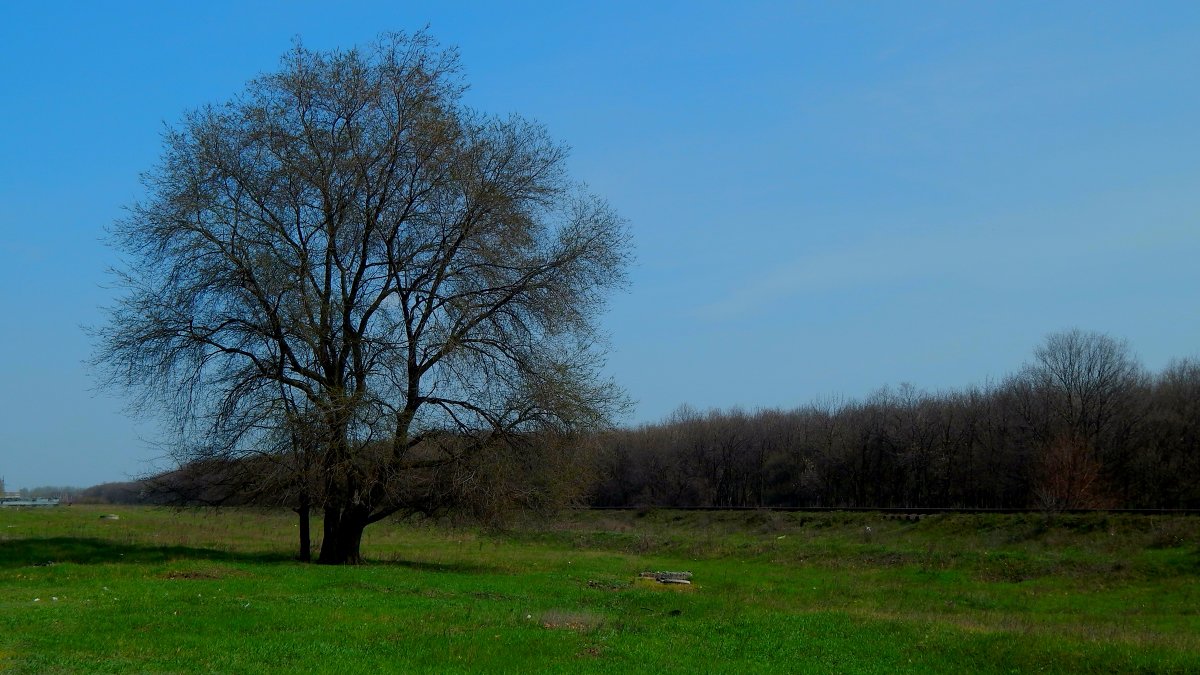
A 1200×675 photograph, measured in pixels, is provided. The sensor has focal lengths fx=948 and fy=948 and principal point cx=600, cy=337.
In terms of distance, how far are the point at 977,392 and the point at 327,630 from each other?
2904 inches

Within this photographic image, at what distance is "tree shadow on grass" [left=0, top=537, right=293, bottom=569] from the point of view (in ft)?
81.7

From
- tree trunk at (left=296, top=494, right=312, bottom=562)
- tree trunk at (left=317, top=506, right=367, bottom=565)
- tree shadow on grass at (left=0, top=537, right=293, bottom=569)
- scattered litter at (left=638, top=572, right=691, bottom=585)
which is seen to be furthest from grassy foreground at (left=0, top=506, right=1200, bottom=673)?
tree trunk at (left=317, top=506, right=367, bottom=565)

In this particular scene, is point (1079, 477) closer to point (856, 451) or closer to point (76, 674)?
point (856, 451)

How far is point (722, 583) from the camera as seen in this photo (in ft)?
91.1

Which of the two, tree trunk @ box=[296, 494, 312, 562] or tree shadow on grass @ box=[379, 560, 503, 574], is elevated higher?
tree trunk @ box=[296, 494, 312, 562]

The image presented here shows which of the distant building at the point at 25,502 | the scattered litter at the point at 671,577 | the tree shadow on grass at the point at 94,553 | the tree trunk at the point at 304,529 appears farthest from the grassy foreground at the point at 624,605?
the distant building at the point at 25,502

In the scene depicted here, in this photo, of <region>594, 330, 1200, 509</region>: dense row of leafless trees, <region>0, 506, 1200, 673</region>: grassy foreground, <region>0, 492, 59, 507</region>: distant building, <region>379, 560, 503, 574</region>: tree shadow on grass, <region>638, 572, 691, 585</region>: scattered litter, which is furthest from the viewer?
<region>0, 492, 59, 507</region>: distant building

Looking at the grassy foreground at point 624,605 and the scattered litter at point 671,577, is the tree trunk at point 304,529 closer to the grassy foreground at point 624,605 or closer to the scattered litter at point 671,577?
the grassy foreground at point 624,605

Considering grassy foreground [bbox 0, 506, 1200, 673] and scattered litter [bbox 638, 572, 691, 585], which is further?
scattered litter [bbox 638, 572, 691, 585]

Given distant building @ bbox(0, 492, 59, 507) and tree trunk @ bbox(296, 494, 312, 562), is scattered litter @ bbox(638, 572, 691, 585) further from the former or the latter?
distant building @ bbox(0, 492, 59, 507)

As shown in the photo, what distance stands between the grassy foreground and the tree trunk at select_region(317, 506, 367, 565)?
1.22m

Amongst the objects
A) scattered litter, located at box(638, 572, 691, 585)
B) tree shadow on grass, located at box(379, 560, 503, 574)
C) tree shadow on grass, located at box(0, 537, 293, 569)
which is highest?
tree shadow on grass, located at box(0, 537, 293, 569)

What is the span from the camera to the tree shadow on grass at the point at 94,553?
980 inches

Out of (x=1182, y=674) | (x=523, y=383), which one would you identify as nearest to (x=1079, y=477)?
(x=523, y=383)
